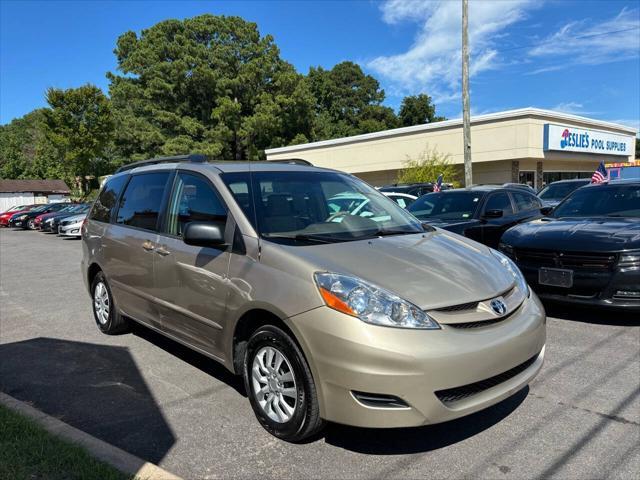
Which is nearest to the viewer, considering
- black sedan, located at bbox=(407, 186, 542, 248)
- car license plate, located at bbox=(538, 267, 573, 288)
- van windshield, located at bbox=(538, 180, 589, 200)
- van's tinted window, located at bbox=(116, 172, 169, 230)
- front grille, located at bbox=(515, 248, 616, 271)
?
van's tinted window, located at bbox=(116, 172, 169, 230)

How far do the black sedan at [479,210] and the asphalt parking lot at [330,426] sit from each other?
2973mm

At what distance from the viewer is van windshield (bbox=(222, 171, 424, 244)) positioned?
3650 mm

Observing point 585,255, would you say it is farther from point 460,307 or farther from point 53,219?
point 53,219

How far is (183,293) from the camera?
400cm

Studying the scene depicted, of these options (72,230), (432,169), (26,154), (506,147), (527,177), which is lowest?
(72,230)

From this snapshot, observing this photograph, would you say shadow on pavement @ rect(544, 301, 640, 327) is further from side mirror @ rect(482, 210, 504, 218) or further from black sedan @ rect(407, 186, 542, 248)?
black sedan @ rect(407, 186, 542, 248)

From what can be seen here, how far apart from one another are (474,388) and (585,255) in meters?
3.25

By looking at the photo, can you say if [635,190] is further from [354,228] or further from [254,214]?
[254,214]

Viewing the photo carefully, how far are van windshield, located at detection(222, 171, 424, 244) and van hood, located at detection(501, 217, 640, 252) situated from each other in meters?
2.22

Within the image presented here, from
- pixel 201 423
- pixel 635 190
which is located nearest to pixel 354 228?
pixel 201 423

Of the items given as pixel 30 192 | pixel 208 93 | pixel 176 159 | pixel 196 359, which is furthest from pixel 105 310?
pixel 30 192

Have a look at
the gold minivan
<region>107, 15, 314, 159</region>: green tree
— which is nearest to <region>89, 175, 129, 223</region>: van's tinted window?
the gold minivan

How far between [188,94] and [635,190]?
4240 centimetres

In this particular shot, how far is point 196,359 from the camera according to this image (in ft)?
16.0
